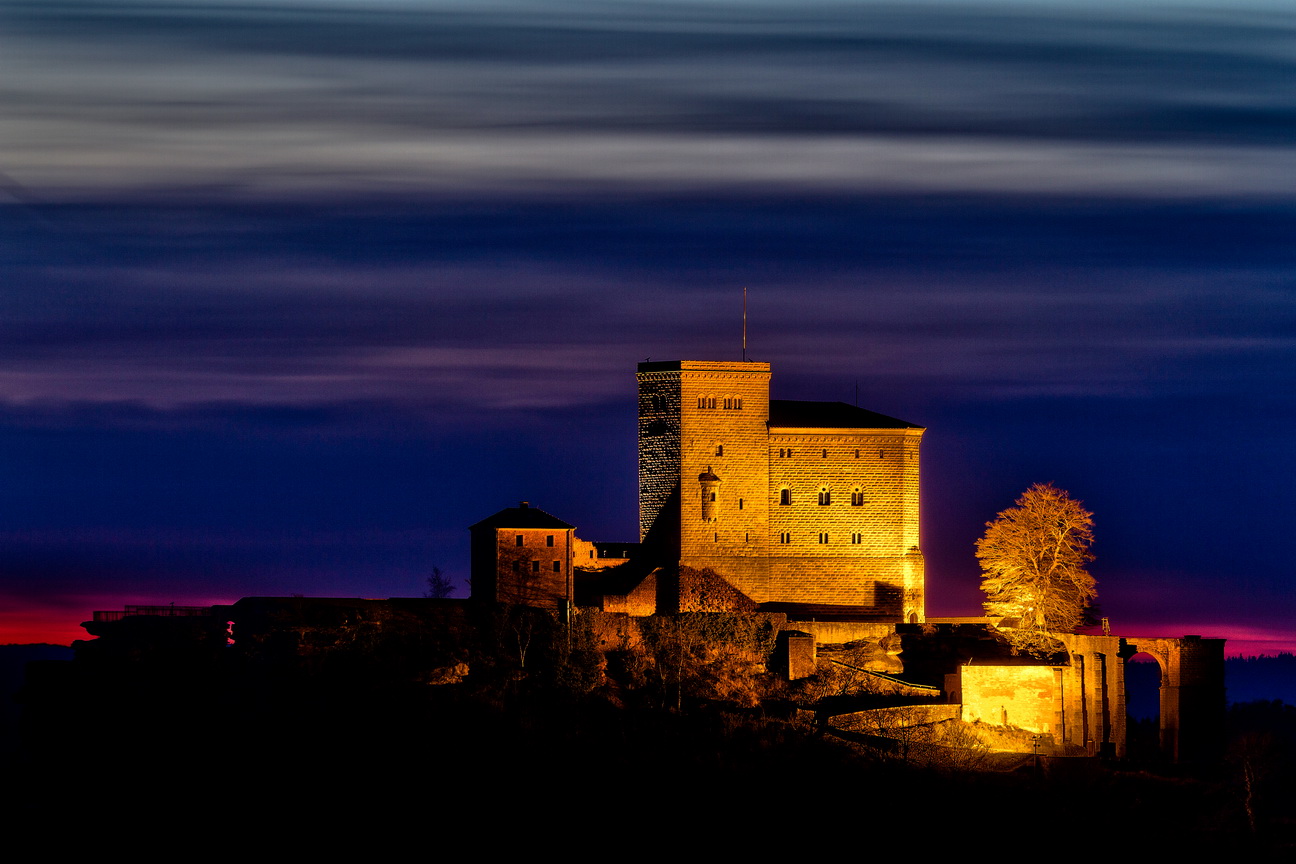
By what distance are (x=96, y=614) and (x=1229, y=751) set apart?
40555 mm

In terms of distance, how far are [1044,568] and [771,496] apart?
11895mm

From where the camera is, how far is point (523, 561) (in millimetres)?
73000

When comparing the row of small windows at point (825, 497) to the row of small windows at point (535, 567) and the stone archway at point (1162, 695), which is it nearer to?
the stone archway at point (1162, 695)

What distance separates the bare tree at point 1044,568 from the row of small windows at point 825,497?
8454 millimetres

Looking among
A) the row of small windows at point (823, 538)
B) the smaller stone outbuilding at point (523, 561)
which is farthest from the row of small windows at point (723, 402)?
the smaller stone outbuilding at point (523, 561)

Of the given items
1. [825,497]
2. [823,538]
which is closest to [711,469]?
[825,497]

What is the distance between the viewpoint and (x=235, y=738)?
67.7m

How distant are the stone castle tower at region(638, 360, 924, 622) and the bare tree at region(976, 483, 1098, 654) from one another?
727 cm

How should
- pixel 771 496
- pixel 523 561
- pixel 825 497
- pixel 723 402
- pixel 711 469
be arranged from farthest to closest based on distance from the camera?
pixel 825 497
pixel 771 496
pixel 723 402
pixel 711 469
pixel 523 561

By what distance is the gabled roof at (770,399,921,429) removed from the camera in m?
81.8

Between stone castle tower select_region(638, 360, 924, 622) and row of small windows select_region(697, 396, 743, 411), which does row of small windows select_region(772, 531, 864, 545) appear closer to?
stone castle tower select_region(638, 360, 924, 622)

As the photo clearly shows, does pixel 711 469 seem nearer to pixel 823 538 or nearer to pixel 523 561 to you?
pixel 823 538

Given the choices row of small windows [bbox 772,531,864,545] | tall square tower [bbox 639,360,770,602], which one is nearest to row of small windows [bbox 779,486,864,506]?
tall square tower [bbox 639,360,770,602]

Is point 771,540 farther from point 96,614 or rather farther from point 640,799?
point 96,614
